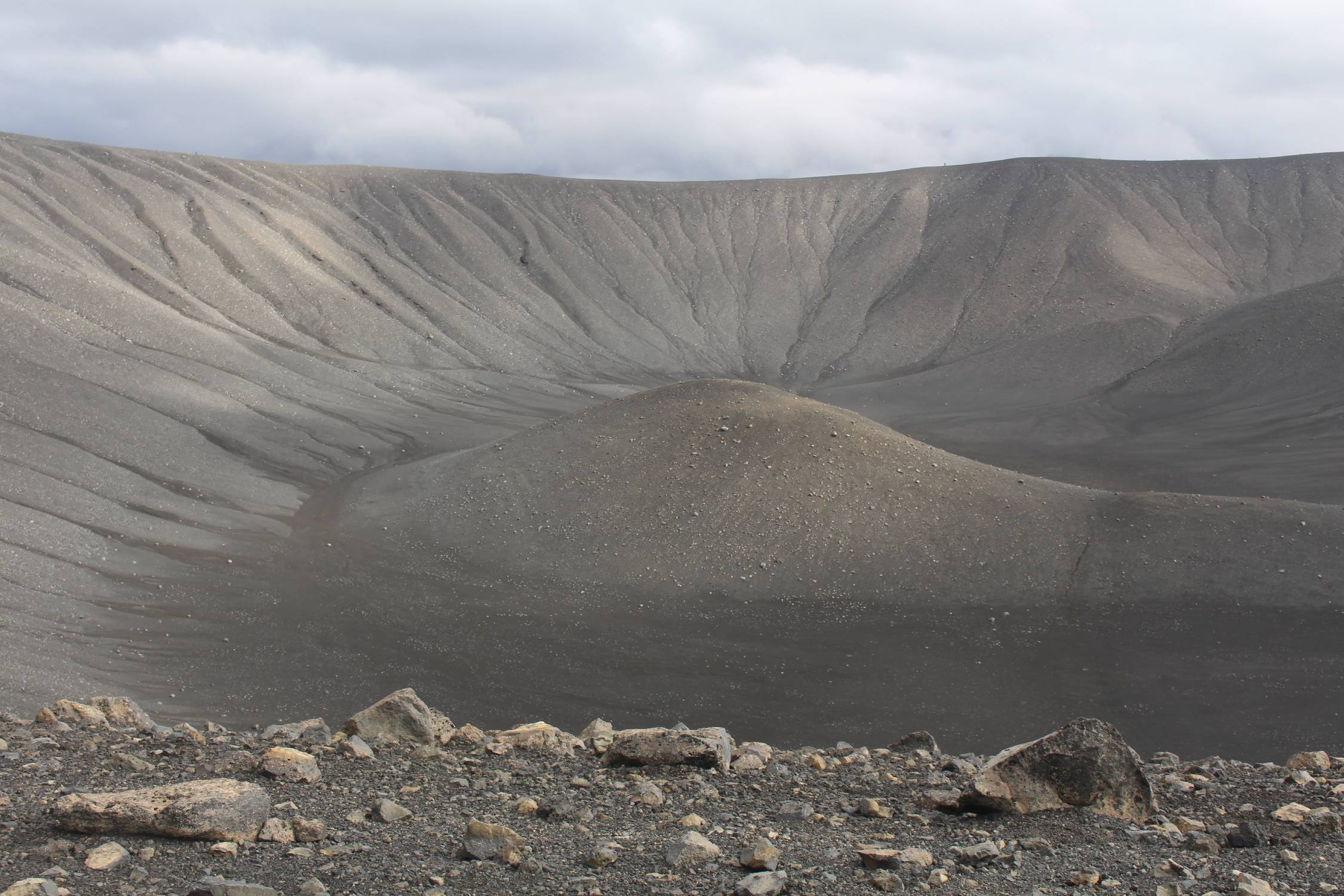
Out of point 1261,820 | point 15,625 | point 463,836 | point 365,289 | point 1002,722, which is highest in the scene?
point 365,289

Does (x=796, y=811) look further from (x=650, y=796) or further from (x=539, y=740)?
(x=539, y=740)

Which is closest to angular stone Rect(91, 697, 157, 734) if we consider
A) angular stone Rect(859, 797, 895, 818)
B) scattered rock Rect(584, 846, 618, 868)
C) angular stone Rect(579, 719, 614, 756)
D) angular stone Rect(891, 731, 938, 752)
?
angular stone Rect(579, 719, 614, 756)

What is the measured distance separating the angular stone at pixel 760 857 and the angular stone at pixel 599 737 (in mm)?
2923

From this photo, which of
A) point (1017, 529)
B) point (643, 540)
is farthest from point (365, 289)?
point (1017, 529)

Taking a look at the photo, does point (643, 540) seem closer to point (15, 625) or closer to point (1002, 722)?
point (1002, 722)

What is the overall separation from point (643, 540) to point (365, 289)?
1517 inches

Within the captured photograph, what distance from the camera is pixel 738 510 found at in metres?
27.1

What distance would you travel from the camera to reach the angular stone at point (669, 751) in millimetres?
9125

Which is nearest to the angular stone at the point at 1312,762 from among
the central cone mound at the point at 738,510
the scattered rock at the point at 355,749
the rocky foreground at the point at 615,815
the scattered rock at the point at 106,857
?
the rocky foreground at the point at 615,815

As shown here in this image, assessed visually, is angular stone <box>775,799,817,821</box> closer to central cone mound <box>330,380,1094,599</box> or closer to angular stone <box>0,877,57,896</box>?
angular stone <box>0,877,57,896</box>

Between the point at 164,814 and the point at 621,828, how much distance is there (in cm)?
281

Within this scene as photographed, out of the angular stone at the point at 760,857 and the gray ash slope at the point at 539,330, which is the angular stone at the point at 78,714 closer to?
the angular stone at the point at 760,857

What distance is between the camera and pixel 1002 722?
1870 cm

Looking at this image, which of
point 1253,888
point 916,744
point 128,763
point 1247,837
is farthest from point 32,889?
point 916,744
